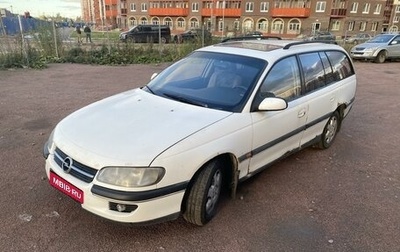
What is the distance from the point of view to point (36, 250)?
2488 millimetres

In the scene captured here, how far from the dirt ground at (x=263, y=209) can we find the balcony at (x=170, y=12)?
49.3 metres

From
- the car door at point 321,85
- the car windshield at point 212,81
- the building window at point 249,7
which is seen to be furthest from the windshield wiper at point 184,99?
the building window at point 249,7

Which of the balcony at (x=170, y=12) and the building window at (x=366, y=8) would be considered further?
the balcony at (x=170, y=12)

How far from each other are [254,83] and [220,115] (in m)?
0.61

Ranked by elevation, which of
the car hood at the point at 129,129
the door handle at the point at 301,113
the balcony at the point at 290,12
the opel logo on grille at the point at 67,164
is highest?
the balcony at the point at 290,12

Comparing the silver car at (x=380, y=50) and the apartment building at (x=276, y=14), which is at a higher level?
the apartment building at (x=276, y=14)

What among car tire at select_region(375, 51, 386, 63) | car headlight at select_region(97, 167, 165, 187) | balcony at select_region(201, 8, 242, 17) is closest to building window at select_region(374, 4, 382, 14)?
balcony at select_region(201, 8, 242, 17)

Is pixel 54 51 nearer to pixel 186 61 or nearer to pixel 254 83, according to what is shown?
pixel 186 61

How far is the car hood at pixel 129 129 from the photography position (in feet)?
7.72

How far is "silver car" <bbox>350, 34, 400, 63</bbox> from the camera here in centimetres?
1620

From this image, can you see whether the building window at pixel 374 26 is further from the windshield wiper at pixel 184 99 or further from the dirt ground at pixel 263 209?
the windshield wiper at pixel 184 99

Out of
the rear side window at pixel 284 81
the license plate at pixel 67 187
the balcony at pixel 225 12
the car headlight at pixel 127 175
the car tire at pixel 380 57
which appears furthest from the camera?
the balcony at pixel 225 12

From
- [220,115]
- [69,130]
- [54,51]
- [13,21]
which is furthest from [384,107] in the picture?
[13,21]

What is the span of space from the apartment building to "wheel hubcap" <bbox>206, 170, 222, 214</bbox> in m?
40.5
